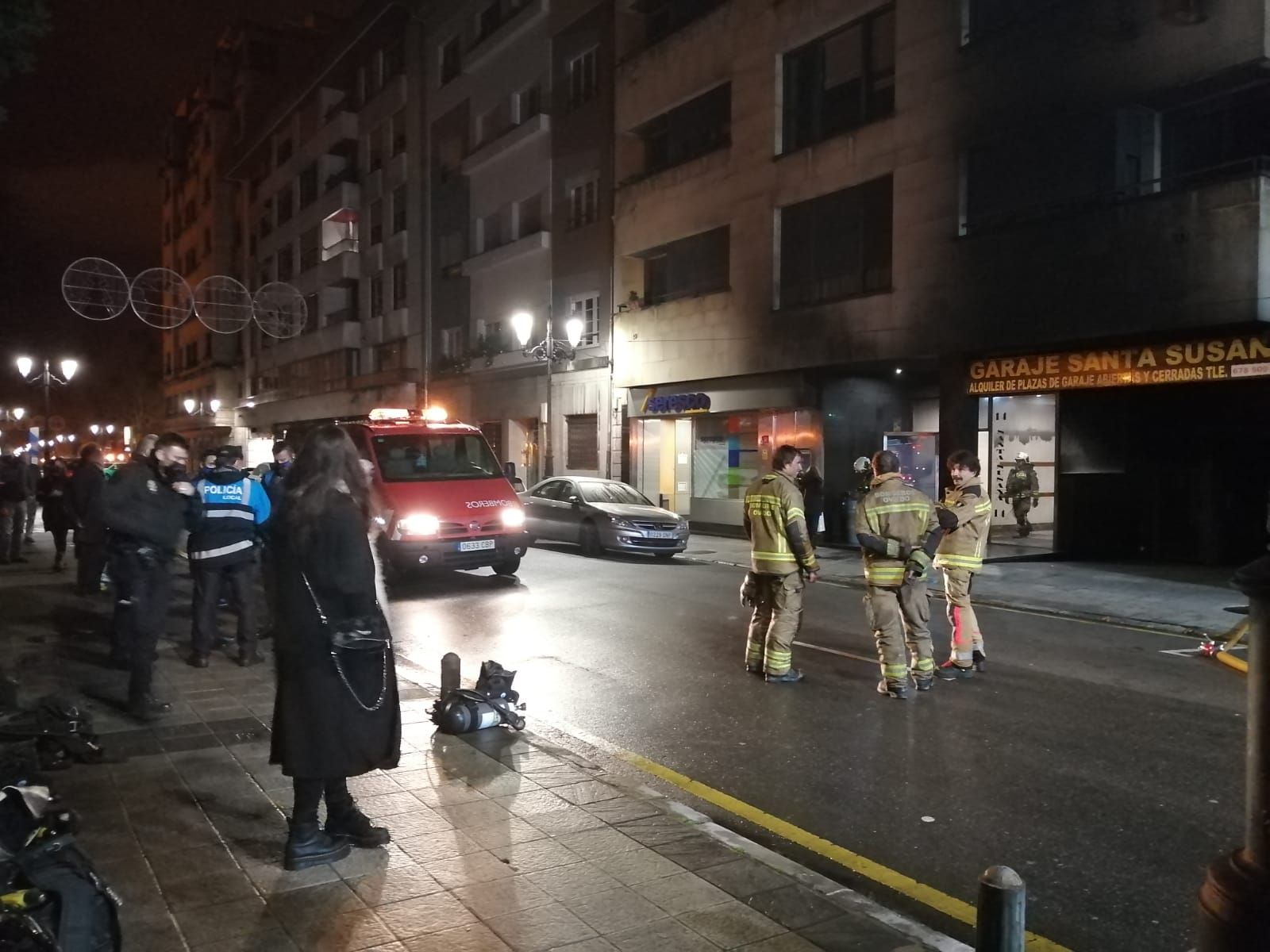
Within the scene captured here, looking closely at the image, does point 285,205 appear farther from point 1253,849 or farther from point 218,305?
point 1253,849

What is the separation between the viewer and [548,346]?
22.7 metres

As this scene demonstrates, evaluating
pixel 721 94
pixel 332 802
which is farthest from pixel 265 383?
pixel 332 802

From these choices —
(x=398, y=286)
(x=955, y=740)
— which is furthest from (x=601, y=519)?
(x=398, y=286)

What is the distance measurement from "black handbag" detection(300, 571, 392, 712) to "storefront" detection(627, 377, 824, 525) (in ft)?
55.9

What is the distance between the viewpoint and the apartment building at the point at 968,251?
1455cm

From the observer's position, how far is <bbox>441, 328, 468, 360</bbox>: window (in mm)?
34312

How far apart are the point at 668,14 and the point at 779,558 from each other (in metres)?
22.1

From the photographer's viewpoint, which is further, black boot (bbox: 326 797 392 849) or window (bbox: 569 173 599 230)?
window (bbox: 569 173 599 230)

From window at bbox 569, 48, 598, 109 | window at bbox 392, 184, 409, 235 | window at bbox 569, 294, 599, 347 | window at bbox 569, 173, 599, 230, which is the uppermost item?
window at bbox 569, 48, 598, 109

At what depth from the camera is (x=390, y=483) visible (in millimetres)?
13414

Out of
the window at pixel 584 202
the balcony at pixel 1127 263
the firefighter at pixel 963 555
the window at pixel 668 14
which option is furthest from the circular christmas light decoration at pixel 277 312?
the firefighter at pixel 963 555

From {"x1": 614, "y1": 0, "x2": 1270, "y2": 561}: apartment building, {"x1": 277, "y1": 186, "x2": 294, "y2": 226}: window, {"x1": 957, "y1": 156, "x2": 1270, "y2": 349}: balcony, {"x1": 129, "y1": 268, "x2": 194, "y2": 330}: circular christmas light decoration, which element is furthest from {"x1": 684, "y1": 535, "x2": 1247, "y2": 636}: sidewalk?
{"x1": 277, "y1": 186, "x2": 294, "y2": 226}: window

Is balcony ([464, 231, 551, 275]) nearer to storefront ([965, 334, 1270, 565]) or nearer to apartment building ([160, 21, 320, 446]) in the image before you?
storefront ([965, 334, 1270, 565])

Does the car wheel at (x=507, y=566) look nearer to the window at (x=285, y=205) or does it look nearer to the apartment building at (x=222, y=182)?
the window at (x=285, y=205)
